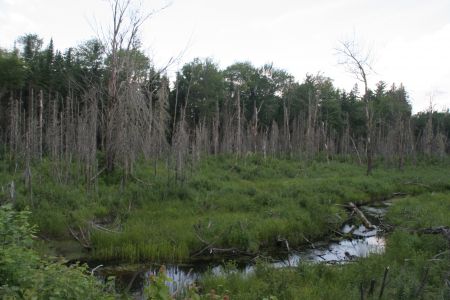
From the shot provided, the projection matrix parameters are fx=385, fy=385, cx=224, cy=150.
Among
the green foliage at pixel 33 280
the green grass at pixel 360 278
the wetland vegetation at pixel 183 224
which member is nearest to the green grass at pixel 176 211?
the wetland vegetation at pixel 183 224

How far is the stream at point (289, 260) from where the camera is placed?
8.16 m

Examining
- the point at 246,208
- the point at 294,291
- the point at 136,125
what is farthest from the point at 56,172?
the point at 294,291

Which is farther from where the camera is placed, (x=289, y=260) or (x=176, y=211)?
(x=176, y=211)

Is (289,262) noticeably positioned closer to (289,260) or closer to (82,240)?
(289,260)

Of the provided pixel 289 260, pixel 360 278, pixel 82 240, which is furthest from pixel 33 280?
pixel 289 260

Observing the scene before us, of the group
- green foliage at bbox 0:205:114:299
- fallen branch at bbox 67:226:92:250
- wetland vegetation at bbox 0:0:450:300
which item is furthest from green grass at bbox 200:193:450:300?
fallen branch at bbox 67:226:92:250

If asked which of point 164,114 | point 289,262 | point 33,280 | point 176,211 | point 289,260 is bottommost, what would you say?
point 289,260

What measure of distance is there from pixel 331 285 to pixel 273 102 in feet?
170

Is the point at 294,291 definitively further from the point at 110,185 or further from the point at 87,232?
the point at 110,185

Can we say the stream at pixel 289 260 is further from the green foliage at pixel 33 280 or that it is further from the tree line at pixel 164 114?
the tree line at pixel 164 114

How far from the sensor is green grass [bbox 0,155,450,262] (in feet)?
33.7

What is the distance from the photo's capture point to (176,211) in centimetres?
1270

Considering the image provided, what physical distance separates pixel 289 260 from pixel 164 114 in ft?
35.6

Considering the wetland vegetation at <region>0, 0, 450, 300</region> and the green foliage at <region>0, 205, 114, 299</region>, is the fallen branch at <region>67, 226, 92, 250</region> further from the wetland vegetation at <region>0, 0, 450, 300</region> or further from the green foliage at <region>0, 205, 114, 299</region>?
the green foliage at <region>0, 205, 114, 299</region>
